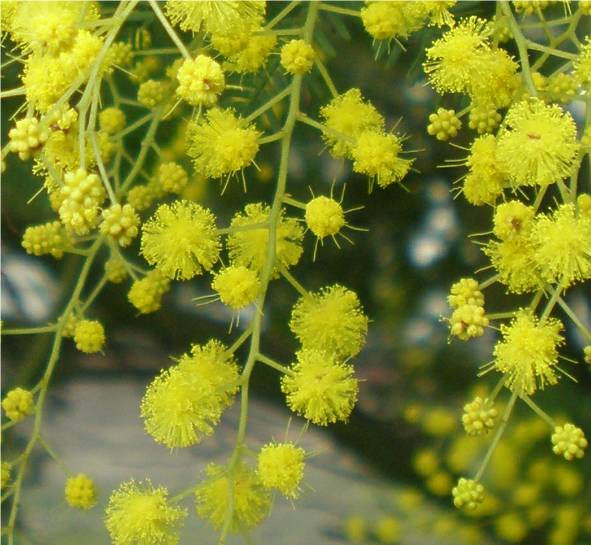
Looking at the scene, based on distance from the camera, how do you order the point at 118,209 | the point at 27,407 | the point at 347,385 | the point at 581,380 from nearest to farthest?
the point at 118,209, the point at 347,385, the point at 27,407, the point at 581,380

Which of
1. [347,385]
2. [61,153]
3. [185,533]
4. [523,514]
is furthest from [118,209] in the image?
[523,514]

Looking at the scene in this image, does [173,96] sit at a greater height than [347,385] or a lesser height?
greater

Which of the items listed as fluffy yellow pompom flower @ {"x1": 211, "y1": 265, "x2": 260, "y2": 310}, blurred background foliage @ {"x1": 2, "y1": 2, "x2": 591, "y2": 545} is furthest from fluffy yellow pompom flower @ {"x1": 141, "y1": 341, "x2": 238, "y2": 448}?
blurred background foliage @ {"x1": 2, "y1": 2, "x2": 591, "y2": 545}

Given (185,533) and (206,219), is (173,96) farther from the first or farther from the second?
(185,533)

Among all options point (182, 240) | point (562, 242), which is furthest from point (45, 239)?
point (562, 242)

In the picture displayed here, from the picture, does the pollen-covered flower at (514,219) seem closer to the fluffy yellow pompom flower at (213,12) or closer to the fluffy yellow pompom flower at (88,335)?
the fluffy yellow pompom flower at (213,12)

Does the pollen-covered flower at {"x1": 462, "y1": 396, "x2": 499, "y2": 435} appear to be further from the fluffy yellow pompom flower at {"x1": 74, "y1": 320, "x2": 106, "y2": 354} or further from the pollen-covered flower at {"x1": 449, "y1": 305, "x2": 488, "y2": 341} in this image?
the fluffy yellow pompom flower at {"x1": 74, "y1": 320, "x2": 106, "y2": 354}

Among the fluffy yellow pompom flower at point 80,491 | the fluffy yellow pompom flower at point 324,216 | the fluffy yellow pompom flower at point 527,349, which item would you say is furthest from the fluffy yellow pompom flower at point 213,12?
the fluffy yellow pompom flower at point 80,491

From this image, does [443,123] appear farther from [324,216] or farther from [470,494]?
[470,494]
